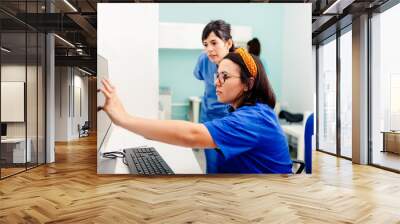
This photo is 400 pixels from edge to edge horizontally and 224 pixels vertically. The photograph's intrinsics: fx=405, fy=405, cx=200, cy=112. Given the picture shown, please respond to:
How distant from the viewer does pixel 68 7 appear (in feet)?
23.3

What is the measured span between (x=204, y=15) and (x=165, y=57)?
2.65 ft

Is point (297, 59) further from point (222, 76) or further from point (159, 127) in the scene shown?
point (159, 127)

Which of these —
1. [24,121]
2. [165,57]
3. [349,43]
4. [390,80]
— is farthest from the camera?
[349,43]

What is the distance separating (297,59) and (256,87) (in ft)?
2.67

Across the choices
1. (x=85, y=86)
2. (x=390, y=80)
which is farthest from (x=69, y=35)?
(x=85, y=86)

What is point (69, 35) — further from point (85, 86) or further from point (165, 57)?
point (85, 86)

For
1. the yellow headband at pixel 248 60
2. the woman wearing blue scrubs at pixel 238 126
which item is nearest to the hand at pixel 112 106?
the woman wearing blue scrubs at pixel 238 126

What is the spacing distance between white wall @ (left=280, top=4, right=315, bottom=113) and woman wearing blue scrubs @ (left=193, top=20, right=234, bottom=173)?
849mm

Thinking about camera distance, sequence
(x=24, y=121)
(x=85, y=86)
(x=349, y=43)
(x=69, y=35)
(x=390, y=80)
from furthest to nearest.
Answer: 1. (x=85, y=86)
2. (x=69, y=35)
3. (x=349, y=43)
4. (x=390, y=80)
5. (x=24, y=121)

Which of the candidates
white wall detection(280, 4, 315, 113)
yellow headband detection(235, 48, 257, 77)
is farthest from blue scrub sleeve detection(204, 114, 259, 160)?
white wall detection(280, 4, 315, 113)

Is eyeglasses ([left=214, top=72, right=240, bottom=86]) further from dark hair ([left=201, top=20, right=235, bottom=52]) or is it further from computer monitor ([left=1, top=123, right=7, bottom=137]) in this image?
computer monitor ([left=1, top=123, right=7, bottom=137])

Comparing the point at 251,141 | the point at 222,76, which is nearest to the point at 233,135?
the point at 251,141

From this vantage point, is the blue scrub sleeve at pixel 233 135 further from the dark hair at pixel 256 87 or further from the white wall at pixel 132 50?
the white wall at pixel 132 50

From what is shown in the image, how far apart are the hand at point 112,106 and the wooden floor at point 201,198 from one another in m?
0.86
